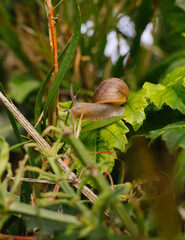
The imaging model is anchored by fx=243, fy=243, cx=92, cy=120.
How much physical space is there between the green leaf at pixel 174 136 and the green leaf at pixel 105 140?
3.3 inches

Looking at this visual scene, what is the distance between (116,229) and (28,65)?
1.33 meters

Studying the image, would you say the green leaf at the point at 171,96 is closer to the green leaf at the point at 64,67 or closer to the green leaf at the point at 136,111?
the green leaf at the point at 136,111

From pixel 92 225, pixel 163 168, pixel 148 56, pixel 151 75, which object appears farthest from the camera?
pixel 148 56

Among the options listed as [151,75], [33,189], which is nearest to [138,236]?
[33,189]

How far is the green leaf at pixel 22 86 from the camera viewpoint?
1.34m

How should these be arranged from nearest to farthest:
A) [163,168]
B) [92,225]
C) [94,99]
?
[92,225] < [163,168] < [94,99]

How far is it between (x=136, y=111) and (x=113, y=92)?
14cm

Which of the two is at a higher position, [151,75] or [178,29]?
[178,29]

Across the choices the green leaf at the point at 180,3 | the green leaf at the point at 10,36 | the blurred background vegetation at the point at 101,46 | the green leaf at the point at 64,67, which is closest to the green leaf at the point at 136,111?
the green leaf at the point at 64,67

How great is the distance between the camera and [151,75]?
3.61 feet

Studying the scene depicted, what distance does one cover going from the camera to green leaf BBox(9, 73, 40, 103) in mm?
1338

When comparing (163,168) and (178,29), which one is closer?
(163,168)

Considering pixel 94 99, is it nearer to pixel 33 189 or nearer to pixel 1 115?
pixel 33 189

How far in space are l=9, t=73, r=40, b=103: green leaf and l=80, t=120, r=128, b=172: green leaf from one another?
786 mm
